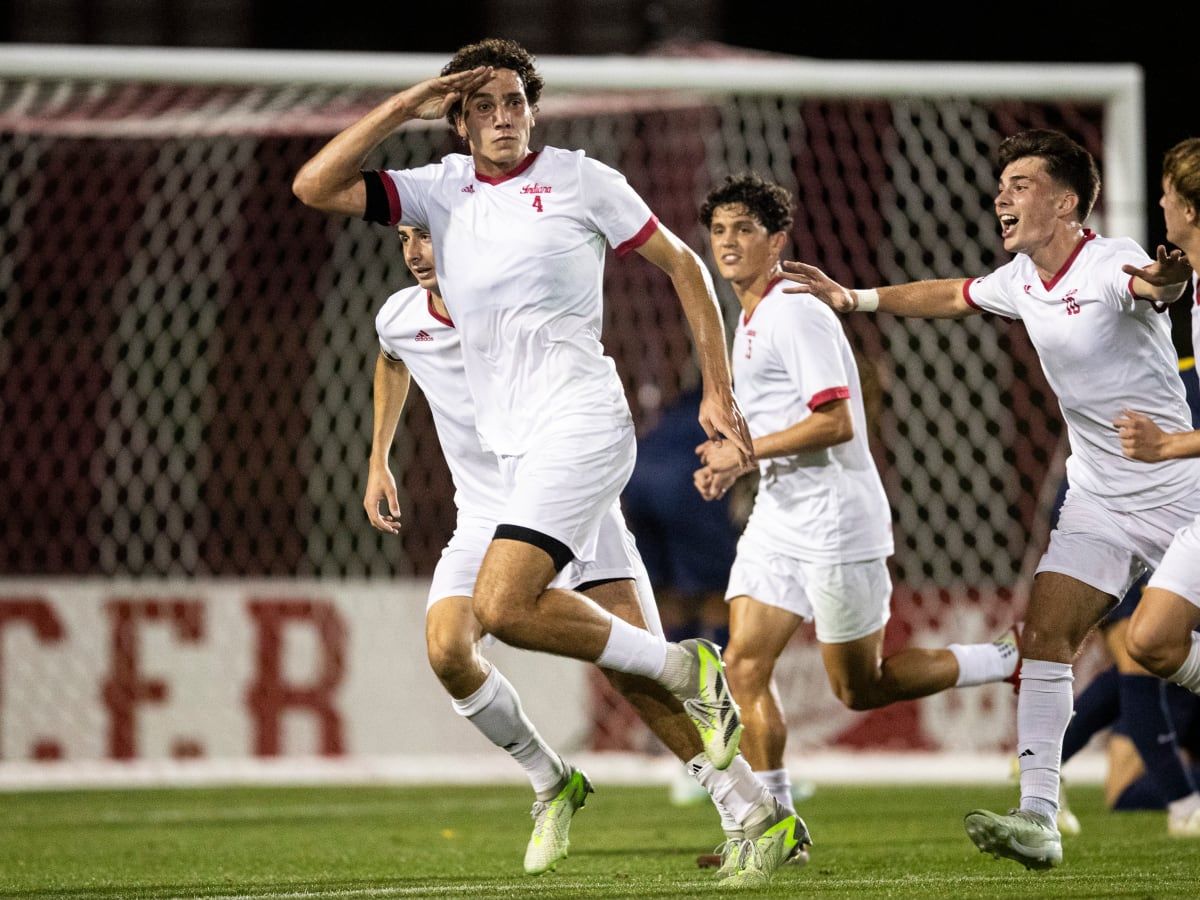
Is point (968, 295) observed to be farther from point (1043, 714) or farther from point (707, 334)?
point (1043, 714)

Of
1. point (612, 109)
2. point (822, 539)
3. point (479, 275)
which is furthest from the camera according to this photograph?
point (612, 109)

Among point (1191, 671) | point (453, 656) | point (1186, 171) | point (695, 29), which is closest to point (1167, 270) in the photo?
point (1186, 171)

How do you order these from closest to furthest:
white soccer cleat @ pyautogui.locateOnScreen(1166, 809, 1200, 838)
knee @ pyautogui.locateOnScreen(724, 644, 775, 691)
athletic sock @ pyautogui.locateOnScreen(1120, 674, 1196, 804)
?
knee @ pyautogui.locateOnScreen(724, 644, 775, 691)
white soccer cleat @ pyautogui.locateOnScreen(1166, 809, 1200, 838)
athletic sock @ pyautogui.locateOnScreen(1120, 674, 1196, 804)

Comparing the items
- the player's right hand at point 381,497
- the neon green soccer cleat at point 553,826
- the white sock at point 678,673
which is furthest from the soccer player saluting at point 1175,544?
the player's right hand at point 381,497

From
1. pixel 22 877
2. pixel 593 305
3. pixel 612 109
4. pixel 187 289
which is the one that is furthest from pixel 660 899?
pixel 187 289

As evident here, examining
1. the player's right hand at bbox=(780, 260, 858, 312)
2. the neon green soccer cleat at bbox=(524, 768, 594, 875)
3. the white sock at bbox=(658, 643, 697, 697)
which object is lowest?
the neon green soccer cleat at bbox=(524, 768, 594, 875)

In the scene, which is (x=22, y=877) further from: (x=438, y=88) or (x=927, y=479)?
(x=927, y=479)

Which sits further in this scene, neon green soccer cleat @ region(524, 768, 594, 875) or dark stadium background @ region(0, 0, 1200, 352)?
dark stadium background @ region(0, 0, 1200, 352)

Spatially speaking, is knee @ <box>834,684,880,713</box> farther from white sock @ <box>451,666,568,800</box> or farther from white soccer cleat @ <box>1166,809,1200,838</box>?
white soccer cleat @ <box>1166,809,1200,838</box>

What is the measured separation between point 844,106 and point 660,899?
767 cm

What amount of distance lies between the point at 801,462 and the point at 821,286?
747 millimetres

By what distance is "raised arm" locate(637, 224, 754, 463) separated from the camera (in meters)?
4.85

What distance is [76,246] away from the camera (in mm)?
11484

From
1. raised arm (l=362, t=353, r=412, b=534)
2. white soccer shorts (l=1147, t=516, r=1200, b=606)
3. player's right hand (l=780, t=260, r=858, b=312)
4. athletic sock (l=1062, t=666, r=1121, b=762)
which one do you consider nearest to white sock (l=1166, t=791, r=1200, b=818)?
athletic sock (l=1062, t=666, r=1121, b=762)
